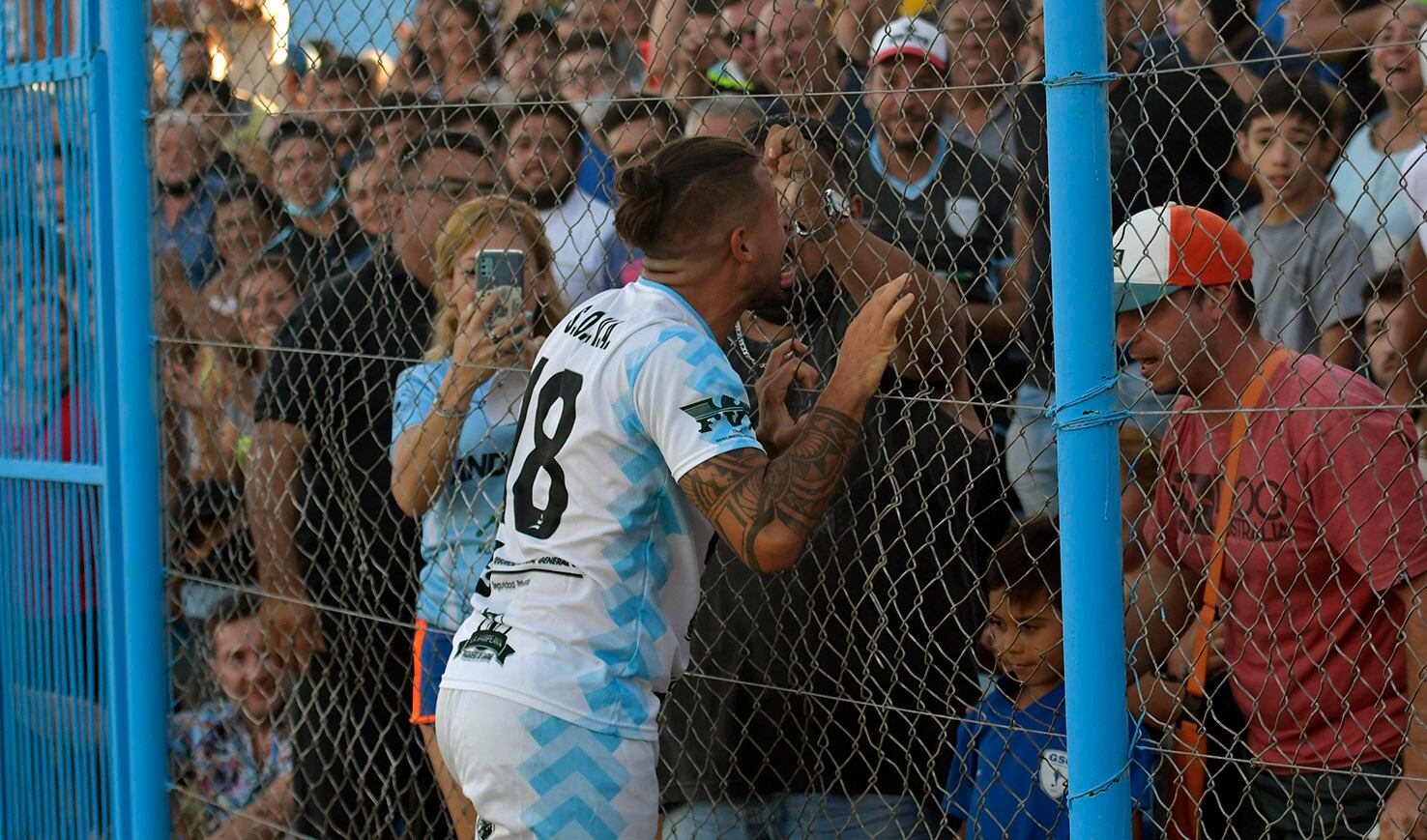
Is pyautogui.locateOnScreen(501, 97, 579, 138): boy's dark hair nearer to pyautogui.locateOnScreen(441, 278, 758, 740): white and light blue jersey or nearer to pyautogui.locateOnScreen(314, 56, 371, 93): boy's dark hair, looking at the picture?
pyautogui.locateOnScreen(314, 56, 371, 93): boy's dark hair

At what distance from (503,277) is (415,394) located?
1.41 feet

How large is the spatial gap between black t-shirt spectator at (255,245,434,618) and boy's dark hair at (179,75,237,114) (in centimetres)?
66

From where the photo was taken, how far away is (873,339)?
2.39 meters

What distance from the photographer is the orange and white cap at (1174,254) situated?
249cm

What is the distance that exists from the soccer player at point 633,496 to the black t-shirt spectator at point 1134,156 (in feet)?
1.67

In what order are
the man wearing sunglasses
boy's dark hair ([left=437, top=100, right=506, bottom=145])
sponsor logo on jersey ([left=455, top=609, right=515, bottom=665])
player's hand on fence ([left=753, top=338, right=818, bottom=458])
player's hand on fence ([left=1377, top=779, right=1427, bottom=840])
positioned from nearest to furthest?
1. player's hand on fence ([left=1377, top=779, right=1427, bottom=840])
2. sponsor logo on jersey ([left=455, top=609, right=515, bottom=665])
3. player's hand on fence ([left=753, top=338, right=818, bottom=458])
4. boy's dark hair ([left=437, top=100, right=506, bottom=145])
5. the man wearing sunglasses

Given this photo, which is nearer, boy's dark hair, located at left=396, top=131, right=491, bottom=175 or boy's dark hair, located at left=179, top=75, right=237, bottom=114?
boy's dark hair, located at left=396, top=131, right=491, bottom=175

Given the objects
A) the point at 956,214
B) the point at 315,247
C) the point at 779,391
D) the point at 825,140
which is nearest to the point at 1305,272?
the point at 956,214

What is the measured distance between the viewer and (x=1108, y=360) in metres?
2.19

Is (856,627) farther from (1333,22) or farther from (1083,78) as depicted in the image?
(1333,22)

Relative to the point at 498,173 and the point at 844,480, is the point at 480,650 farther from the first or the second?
the point at 498,173

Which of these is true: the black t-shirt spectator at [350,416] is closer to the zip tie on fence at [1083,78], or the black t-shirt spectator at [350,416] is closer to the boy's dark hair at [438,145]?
the boy's dark hair at [438,145]

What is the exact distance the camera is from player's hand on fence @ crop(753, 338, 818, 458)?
2.62m

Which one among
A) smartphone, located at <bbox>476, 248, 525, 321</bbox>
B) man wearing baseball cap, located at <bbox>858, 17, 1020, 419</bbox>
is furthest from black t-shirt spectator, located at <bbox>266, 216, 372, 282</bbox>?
man wearing baseball cap, located at <bbox>858, 17, 1020, 419</bbox>
